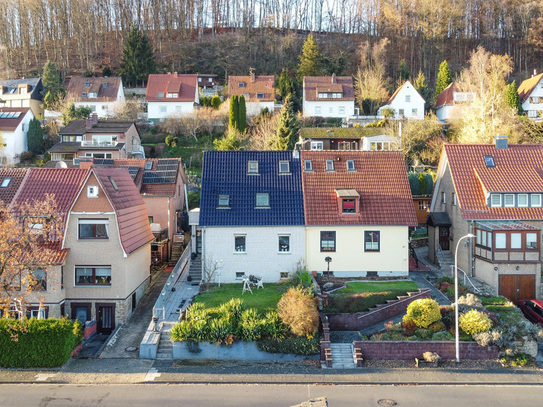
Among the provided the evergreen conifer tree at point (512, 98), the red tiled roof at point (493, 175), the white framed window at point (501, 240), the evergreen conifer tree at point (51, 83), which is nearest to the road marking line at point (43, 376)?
the white framed window at point (501, 240)

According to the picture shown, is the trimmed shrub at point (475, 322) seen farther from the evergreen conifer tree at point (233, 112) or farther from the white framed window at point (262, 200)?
the evergreen conifer tree at point (233, 112)

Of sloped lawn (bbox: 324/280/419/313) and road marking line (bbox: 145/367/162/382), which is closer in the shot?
road marking line (bbox: 145/367/162/382)

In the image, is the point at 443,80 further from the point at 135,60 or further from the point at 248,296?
the point at 248,296

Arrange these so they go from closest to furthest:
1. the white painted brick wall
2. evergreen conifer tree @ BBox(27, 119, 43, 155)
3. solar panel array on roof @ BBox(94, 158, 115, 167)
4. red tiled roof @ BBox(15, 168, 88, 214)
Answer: red tiled roof @ BBox(15, 168, 88, 214)
the white painted brick wall
solar panel array on roof @ BBox(94, 158, 115, 167)
evergreen conifer tree @ BBox(27, 119, 43, 155)

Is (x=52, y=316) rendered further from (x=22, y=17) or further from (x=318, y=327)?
(x=22, y=17)

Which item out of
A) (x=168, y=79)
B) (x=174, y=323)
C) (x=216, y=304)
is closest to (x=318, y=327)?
(x=216, y=304)

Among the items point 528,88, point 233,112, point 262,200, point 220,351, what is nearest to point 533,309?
point 262,200

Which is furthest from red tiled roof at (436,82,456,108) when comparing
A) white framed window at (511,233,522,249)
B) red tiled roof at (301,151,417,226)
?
white framed window at (511,233,522,249)

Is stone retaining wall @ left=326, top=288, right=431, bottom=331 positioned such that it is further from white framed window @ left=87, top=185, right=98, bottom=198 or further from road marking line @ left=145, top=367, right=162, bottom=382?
white framed window @ left=87, top=185, right=98, bottom=198
